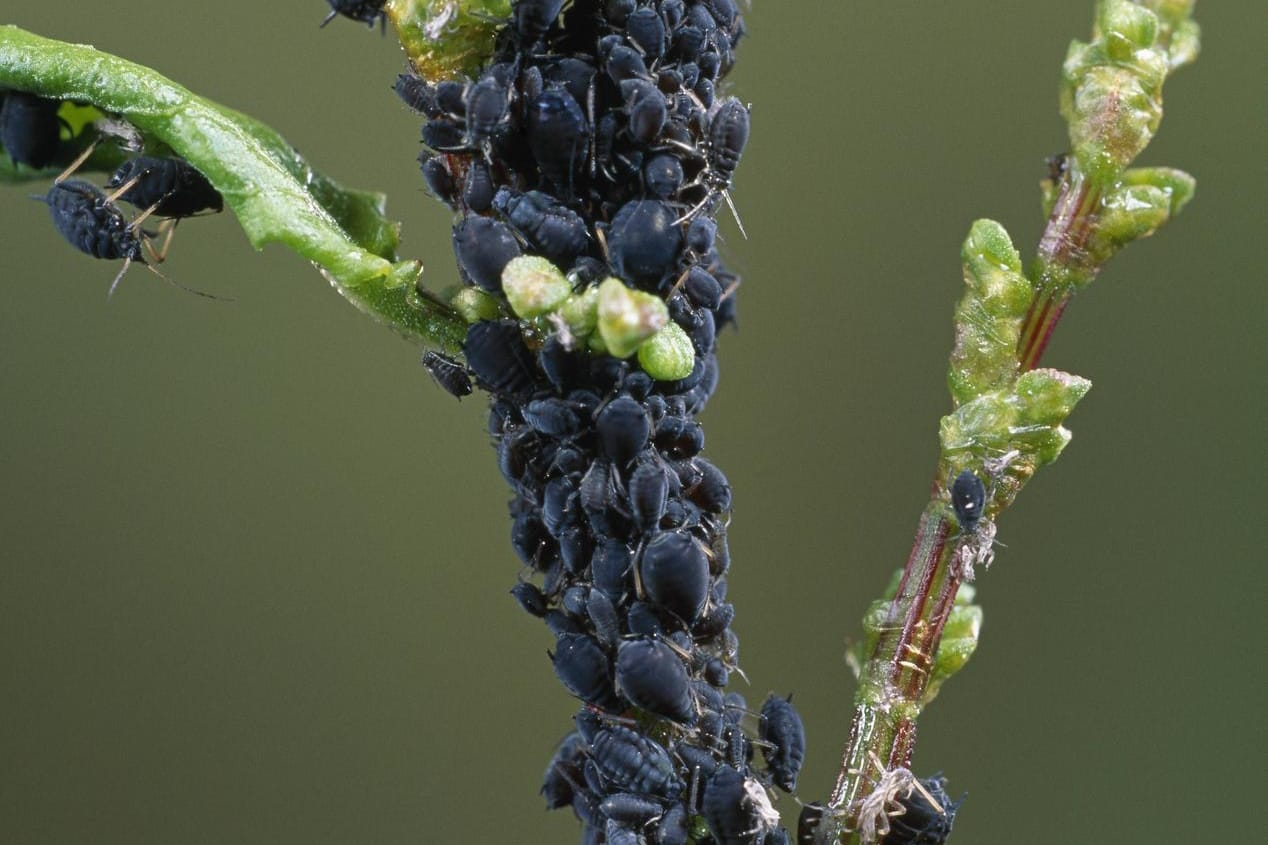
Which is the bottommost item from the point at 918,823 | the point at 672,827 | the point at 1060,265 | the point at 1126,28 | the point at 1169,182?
the point at 672,827

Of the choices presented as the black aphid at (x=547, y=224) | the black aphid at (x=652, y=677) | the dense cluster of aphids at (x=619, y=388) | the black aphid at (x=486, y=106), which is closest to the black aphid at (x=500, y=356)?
the dense cluster of aphids at (x=619, y=388)

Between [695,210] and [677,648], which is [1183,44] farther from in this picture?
[677,648]

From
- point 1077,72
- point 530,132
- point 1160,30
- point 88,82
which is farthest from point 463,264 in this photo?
point 1160,30

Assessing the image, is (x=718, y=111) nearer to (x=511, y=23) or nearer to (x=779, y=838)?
(x=511, y=23)

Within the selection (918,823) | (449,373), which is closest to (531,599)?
(449,373)

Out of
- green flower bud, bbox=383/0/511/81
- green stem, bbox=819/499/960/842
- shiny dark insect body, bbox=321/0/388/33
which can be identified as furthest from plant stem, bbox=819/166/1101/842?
shiny dark insect body, bbox=321/0/388/33

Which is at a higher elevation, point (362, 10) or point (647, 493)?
point (362, 10)
